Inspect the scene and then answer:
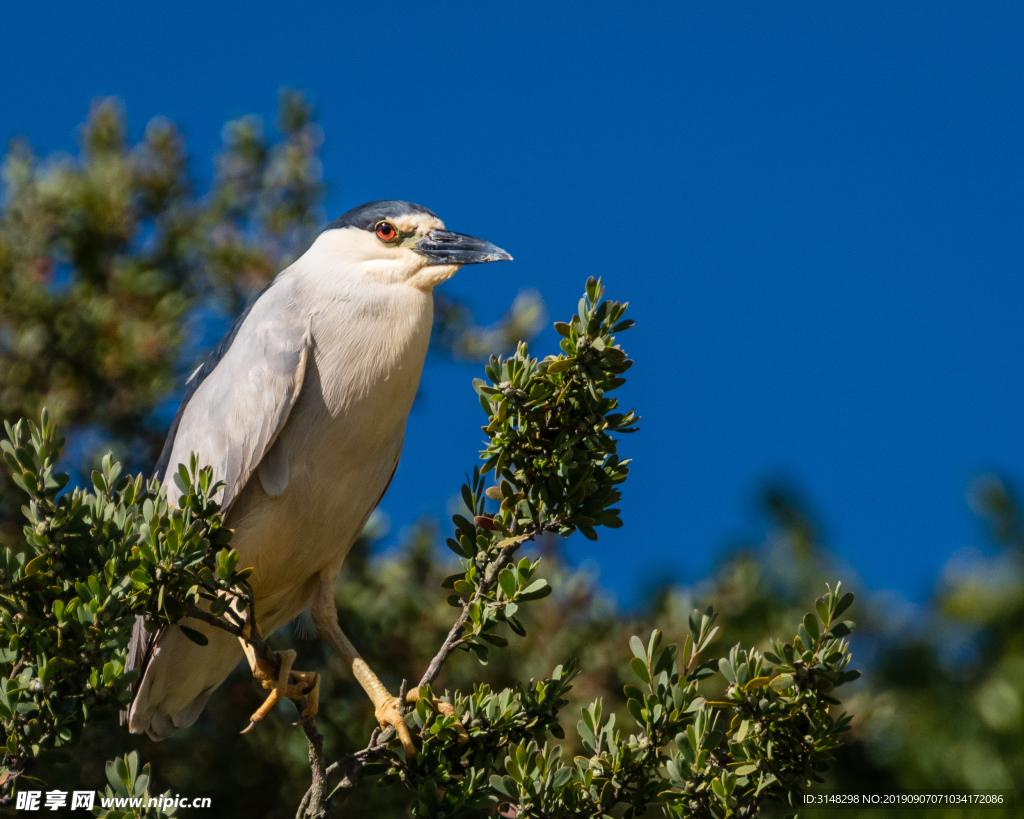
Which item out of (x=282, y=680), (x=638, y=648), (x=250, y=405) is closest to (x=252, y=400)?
(x=250, y=405)

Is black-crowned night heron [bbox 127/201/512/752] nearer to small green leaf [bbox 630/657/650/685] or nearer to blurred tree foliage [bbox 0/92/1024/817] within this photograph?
blurred tree foliage [bbox 0/92/1024/817]

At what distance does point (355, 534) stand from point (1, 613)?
124cm

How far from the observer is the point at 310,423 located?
2.60 meters

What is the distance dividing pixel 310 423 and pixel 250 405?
17 cm

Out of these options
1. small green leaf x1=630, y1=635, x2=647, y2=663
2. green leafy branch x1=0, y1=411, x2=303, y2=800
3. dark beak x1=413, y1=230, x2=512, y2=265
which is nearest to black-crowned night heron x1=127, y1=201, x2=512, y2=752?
dark beak x1=413, y1=230, x2=512, y2=265

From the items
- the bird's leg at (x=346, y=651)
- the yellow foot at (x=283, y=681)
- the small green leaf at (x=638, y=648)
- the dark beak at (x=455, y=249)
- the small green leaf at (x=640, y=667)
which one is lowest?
the small green leaf at (x=640, y=667)

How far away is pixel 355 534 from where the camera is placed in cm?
284

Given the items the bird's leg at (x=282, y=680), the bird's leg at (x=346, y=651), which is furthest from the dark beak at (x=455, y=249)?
the bird's leg at (x=282, y=680)

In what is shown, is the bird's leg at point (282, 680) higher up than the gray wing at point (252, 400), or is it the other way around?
the gray wing at point (252, 400)

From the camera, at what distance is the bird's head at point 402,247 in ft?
9.18

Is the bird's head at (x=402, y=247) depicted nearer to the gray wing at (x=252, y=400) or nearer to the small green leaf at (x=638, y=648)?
the gray wing at (x=252, y=400)

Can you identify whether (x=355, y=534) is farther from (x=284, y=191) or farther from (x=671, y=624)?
(x=284, y=191)

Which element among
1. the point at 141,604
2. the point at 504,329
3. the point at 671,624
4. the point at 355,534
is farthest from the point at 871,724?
the point at 141,604

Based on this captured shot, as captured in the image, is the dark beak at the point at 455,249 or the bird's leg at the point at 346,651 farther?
the dark beak at the point at 455,249
